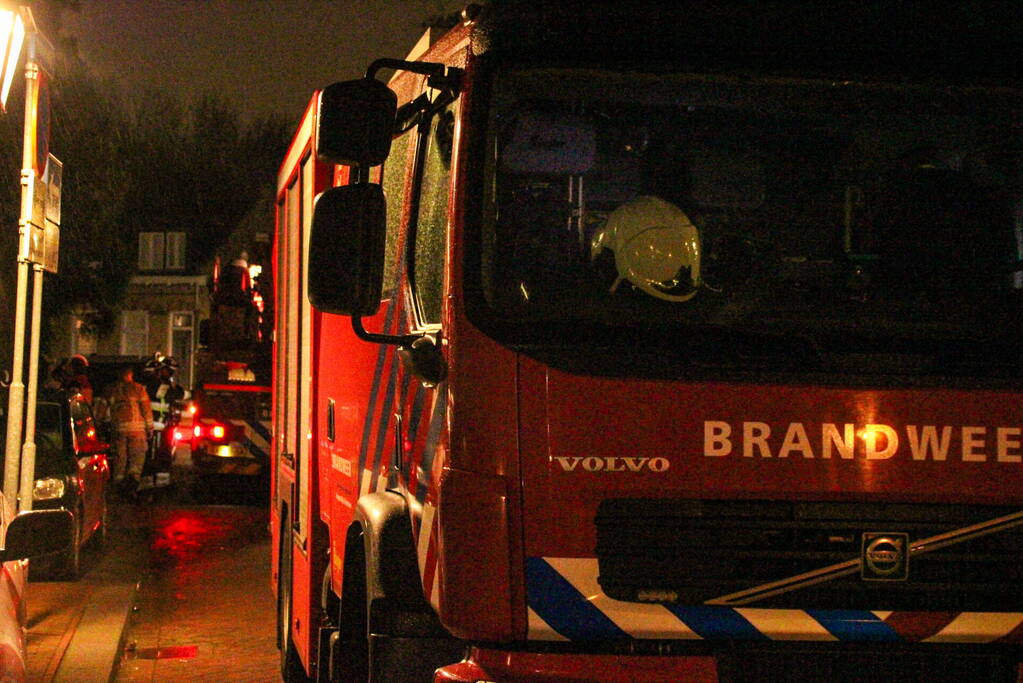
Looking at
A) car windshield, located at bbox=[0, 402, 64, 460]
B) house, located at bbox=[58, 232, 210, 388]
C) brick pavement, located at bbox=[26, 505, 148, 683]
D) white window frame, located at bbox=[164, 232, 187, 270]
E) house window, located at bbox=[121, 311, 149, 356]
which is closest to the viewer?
brick pavement, located at bbox=[26, 505, 148, 683]

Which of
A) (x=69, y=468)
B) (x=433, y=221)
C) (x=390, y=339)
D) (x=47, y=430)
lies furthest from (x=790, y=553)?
(x=47, y=430)

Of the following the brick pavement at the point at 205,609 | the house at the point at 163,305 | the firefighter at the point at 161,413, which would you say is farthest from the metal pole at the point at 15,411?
the house at the point at 163,305

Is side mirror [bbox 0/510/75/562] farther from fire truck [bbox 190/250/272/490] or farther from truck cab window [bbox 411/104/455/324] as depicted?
fire truck [bbox 190/250/272/490]

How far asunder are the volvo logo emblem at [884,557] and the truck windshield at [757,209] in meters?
0.52

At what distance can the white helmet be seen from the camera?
4.05 meters

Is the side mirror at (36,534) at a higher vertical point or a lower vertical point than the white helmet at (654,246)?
lower

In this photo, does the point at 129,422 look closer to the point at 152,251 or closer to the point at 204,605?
the point at 204,605

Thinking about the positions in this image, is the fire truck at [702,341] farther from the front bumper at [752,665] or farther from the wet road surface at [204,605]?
the wet road surface at [204,605]

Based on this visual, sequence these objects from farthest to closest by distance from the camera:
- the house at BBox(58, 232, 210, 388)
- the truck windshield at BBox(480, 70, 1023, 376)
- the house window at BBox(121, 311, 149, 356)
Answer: the house window at BBox(121, 311, 149, 356)
the house at BBox(58, 232, 210, 388)
the truck windshield at BBox(480, 70, 1023, 376)

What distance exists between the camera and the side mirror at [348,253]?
4.09 m

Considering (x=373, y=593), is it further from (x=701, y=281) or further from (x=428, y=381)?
(x=701, y=281)

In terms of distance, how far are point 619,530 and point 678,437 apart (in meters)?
0.29

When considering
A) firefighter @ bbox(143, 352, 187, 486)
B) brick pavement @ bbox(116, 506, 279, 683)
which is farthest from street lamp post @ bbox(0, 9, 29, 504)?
firefighter @ bbox(143, 352, 187, 486)

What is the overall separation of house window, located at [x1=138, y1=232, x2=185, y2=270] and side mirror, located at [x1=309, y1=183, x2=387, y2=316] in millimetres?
54533
